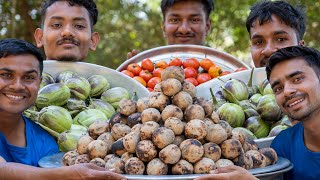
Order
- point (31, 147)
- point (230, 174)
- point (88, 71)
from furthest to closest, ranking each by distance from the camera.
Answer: point (88, 71)
point (31, 147)
point (230, 174)

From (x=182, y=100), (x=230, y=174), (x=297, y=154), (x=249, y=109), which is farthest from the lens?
(x=249, y=109)

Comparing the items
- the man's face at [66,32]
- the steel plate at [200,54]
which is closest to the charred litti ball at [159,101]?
the man's face at [66,32]

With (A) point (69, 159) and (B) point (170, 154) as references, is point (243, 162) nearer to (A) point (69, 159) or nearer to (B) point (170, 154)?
(B) point (170, 154)

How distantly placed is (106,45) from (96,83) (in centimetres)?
737

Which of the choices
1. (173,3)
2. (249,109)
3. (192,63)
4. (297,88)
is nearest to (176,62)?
(192,63)

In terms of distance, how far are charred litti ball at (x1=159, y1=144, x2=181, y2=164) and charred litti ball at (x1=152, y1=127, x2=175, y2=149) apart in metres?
0.03

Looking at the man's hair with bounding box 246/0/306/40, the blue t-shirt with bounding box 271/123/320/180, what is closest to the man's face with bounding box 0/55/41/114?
the blue t-shirt with bounding box 271/123/320/180

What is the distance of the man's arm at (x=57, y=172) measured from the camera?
2.20m

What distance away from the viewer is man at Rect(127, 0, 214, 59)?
17.5 feet

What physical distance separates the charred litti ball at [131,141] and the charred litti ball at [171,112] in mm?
185

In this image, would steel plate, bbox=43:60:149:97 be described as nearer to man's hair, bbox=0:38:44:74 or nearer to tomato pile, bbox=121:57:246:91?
tomato pile, bbox=121:57:246:91

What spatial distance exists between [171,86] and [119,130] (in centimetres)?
37

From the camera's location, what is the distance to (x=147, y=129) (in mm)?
2400

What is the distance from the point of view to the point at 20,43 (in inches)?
126
